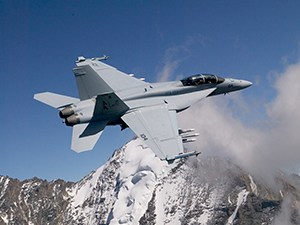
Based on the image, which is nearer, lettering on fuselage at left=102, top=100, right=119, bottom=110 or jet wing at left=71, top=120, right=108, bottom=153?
jet wing at left=71, top=120, right=108, bottom=153

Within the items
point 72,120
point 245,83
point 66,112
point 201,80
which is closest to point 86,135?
point 72,120

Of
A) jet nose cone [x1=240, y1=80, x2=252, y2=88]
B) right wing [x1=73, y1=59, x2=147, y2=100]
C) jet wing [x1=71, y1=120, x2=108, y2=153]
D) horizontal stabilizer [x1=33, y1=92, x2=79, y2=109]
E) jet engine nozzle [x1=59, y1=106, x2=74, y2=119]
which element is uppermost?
jet nose cone [x1=240, y1=80, x2=252, y2=88]

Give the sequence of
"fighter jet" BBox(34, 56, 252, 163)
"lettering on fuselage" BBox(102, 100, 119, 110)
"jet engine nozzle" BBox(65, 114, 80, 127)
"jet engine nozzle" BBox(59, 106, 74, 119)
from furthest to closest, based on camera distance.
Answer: "jet engine nozzle" BBox(59, 106, 74, 119) → "jet engine nozzle" BBox(65, 114, 80, 127) → "lettering on fuselage" BBox(102, 100, 119, 110) → "fighter jet" BBox(34, 56, 252, 163)

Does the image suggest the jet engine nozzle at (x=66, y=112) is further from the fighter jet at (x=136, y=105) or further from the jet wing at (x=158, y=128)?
the jet wing at (x=158, y=128)

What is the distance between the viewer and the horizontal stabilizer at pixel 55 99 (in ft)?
103

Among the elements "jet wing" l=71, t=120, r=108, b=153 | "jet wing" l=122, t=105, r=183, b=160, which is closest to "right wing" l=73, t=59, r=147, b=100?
"jet wing" l=71, t=120, r=108, b=153

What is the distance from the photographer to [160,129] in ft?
91.5

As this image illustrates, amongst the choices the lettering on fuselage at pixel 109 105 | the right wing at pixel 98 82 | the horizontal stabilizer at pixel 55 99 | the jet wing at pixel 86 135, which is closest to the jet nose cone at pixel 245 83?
the right wing at pixel 98 82

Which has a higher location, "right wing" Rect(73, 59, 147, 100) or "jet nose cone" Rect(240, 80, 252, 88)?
"jet nose cone" Rect(240, 80, 252, 88)

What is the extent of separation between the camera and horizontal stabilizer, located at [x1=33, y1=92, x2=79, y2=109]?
31.5 m

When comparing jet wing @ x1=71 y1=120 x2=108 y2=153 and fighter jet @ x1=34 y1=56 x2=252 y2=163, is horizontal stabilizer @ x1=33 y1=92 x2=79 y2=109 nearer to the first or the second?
fighter jet @ x1=34 y1=56 x2=252 y2=163

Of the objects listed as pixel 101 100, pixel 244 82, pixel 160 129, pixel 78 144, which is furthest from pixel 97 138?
pixel 244 82

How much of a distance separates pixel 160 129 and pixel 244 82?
692 inches

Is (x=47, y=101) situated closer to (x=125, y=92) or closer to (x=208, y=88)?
(x=125, y=92)
